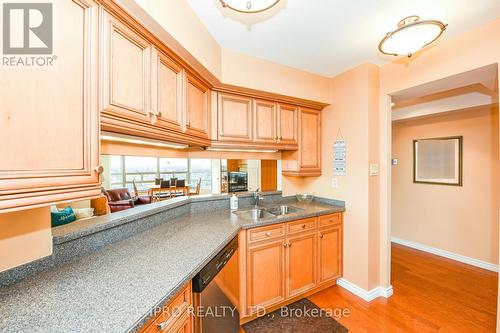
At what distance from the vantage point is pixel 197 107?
69.4 inches

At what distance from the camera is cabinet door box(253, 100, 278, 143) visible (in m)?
2.22

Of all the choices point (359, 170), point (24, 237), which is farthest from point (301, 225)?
point (24, 237)

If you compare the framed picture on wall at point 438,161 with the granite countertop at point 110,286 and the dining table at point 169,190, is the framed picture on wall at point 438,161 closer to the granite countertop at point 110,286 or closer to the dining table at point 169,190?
the granite countertop at point 110,286

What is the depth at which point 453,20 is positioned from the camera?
1524 millimetres

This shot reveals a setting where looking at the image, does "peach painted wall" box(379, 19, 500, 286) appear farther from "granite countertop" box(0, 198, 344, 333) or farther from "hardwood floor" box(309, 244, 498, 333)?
"granite countertop" box(0, 198, 344, 333)

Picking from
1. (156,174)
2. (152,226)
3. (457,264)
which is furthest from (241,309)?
(156,174)

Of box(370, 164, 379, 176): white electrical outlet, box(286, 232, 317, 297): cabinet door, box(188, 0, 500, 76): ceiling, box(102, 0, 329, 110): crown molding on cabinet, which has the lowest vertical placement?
box(286, 232, 317, 297): cabinet door

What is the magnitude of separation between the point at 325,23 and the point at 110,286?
2097mm

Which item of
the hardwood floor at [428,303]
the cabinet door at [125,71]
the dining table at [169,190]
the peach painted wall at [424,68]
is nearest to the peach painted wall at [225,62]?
the cabinet door at [125,71]

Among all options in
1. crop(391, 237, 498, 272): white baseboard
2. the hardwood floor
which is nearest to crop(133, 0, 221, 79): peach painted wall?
the hardwood floor

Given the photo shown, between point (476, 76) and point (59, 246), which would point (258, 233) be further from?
point (476, 76)

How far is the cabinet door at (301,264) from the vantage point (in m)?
2.02

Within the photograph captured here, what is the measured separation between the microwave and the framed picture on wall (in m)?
2.91

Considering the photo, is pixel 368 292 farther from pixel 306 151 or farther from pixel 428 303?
pixel 306 151
